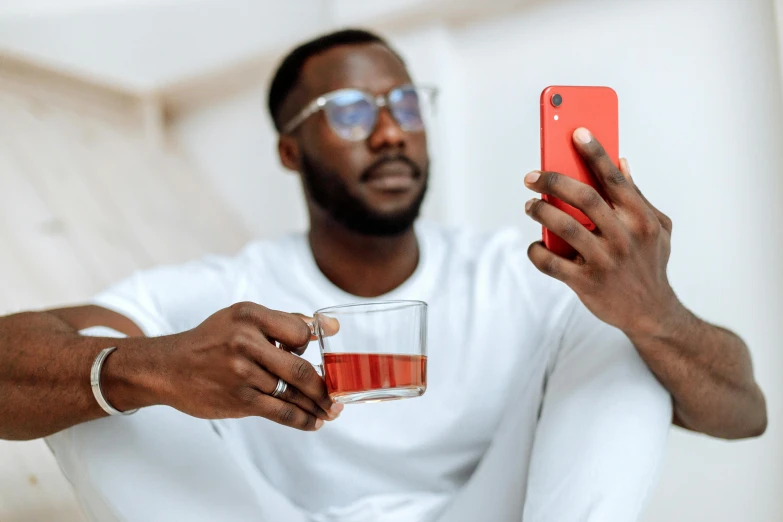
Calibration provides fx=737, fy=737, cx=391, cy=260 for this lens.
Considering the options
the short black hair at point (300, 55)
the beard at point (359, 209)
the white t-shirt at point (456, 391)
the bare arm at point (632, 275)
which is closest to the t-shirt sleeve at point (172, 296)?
the white t-shirt at point (456, 391)

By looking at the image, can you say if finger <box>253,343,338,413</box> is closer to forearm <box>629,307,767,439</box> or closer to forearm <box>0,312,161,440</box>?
forearm <box>0,312,161,440</box>

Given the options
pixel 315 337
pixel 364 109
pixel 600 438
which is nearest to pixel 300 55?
pixel 364 109

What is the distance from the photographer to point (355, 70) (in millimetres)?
1444

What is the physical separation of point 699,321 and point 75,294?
1357 millimetres

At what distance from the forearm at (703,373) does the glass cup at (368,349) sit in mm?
307

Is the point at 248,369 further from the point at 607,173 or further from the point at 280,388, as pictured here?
the point at 607,173

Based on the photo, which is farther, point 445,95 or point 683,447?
point 445,95

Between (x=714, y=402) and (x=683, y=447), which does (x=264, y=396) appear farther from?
(x=683, y=447)

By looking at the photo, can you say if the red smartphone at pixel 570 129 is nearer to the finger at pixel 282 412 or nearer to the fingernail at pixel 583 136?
the fingernail at pixel 583 136

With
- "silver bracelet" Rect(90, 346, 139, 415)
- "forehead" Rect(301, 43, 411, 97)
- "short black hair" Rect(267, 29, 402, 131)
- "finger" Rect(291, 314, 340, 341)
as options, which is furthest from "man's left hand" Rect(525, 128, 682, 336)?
"short black hair" Rect(267, 29, 402, 131)

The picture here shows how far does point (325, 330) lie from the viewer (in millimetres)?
783

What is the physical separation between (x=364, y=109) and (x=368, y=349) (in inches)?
28.8

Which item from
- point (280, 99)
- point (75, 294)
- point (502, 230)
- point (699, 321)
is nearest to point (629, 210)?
point (699, 321)

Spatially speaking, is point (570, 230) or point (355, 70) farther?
point (355, 70)
